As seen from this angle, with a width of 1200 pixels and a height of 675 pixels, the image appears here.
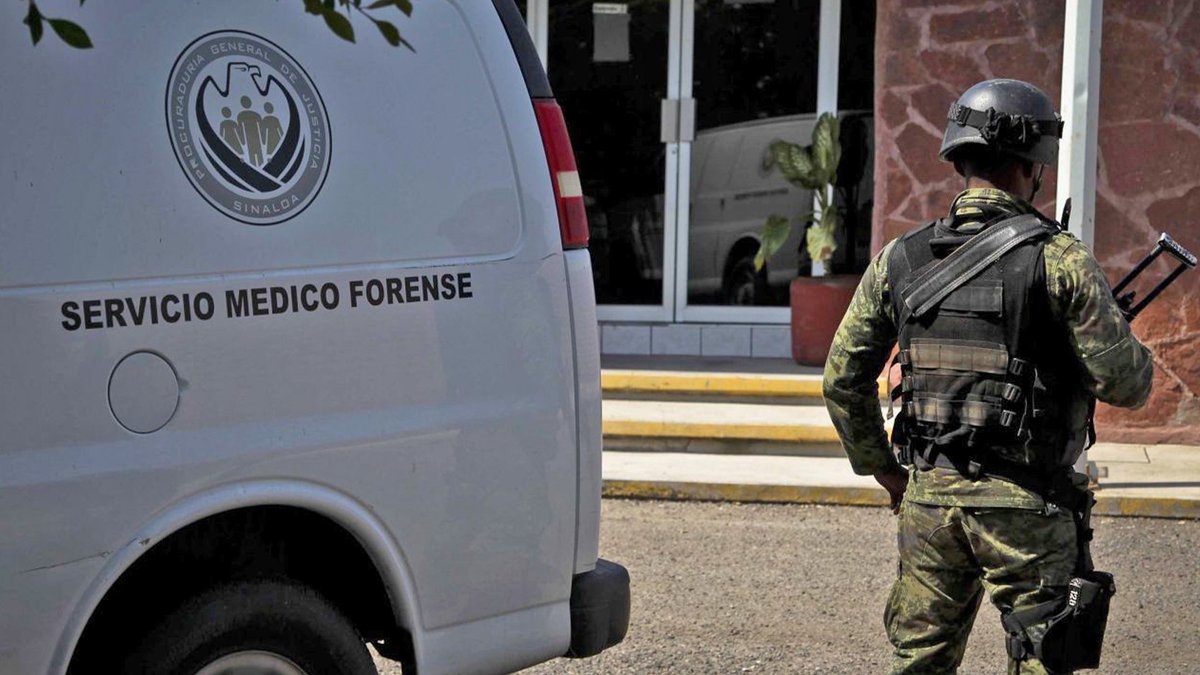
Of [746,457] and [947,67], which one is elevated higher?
[947,67]

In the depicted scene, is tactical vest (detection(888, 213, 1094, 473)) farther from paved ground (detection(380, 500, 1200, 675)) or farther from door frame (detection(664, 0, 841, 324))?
door frame (detection(664, 0, 841, 324))

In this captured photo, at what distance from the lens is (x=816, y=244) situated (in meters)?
9.96

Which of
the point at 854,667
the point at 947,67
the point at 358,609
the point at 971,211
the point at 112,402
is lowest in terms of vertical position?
the point at 854,667

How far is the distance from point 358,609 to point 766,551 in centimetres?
346

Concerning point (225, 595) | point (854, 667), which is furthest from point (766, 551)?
point (225, 595)

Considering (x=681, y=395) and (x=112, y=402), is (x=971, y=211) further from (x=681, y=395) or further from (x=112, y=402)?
(x=681, y=395)

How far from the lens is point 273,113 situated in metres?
3.22

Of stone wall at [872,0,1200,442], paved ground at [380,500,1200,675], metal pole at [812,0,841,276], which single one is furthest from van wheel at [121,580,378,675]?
metal pole at [812,0,841,276]

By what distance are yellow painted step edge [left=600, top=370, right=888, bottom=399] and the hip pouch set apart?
577cm

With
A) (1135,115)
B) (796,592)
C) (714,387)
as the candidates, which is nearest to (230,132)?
(796,592)

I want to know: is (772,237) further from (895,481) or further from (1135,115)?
(895,481)

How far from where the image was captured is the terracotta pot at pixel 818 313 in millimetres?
9891

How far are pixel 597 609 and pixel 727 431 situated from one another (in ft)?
15.6

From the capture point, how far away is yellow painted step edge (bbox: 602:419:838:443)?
27.6ft
